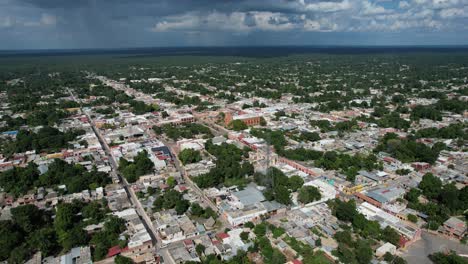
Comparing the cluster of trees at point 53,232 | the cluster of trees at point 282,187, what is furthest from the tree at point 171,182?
the cluster of trees at point 282,187

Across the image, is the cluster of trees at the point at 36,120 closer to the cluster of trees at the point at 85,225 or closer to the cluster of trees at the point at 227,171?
the cluster of trees at the point at 85,225

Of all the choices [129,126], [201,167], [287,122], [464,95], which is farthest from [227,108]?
[464,95]

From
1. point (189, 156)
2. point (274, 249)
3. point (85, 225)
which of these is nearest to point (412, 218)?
point (274, 249)

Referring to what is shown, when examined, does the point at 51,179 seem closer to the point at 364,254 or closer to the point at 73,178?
the point at 73,178

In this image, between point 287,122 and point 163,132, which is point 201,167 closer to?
point 163,132

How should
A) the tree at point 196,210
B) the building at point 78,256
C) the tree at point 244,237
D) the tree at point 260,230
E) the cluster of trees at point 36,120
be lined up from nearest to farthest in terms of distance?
the building at point 78,256 < the tree at point 244,237 < the tree at point 260,230 < the tree at point 196,210 < the cluster of trees at point 36,120
